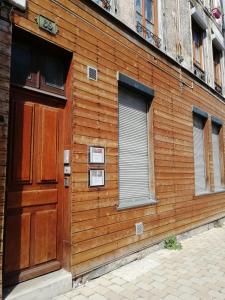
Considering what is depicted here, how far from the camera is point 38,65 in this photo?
3938mm

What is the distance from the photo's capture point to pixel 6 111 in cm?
329

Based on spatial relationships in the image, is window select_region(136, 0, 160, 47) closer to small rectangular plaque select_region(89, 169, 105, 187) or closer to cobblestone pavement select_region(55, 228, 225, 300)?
small rectangular plaque select_region(89, 169, 105, 187)

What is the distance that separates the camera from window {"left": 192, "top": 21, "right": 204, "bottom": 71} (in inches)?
364

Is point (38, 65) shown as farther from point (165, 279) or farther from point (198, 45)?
point (198, 45)

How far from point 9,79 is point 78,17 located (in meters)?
1.74

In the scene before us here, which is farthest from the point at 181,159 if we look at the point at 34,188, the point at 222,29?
the point at 222,29

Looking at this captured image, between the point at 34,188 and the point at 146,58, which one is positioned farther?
the point at 146,58

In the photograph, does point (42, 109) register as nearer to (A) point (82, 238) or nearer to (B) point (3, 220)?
(B) point (3, 220)

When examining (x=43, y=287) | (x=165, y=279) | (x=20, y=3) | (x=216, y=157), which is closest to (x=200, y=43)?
(x=216, y=157)

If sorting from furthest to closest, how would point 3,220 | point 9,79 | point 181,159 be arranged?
point 181,159
point 9,79
point 3,220

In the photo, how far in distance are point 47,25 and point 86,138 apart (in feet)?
5.49

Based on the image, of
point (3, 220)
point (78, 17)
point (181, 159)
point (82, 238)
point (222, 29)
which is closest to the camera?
point (3, 220)

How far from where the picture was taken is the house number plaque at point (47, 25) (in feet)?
12.3

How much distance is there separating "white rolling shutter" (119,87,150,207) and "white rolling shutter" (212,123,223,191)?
458cm
